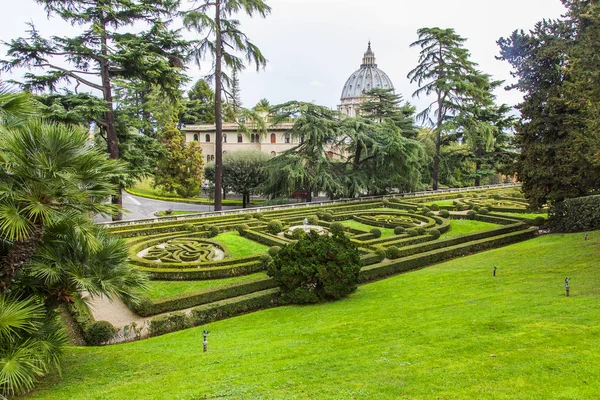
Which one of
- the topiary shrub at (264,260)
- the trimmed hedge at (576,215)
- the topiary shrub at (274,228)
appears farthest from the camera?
the topiary shrub at (274,228)

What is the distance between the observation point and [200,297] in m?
11.7

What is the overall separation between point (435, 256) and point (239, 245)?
28.1 feet

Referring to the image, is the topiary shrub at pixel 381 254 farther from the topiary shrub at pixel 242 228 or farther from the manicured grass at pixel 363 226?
the topiary shrub at pixel 242 228

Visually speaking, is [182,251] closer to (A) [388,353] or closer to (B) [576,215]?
(A) [388,353]

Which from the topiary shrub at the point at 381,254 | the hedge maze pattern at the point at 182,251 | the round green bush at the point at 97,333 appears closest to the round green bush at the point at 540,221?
the topiary shrub at the point at 381,254

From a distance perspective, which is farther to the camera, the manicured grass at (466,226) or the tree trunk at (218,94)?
the tree trunk at (218,94)

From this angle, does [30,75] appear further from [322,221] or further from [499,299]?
[499,299]

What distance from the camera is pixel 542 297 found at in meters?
8.67

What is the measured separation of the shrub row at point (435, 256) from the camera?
14.5 meters

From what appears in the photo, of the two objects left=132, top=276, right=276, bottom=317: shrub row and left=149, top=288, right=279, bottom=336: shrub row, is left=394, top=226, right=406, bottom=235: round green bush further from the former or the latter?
left=149, top=288, right=279, bottom=336: shrub row

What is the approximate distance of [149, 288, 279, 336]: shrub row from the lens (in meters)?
10.4

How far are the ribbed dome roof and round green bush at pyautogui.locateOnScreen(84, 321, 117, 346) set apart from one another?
11532 cm

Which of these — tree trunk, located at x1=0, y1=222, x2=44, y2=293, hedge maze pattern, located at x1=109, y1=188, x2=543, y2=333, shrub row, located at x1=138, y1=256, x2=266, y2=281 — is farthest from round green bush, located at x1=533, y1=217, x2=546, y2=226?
tree trunk, located at x1=0, y1=222, x2=44, y2=293

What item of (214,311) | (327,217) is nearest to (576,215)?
(327,217)
